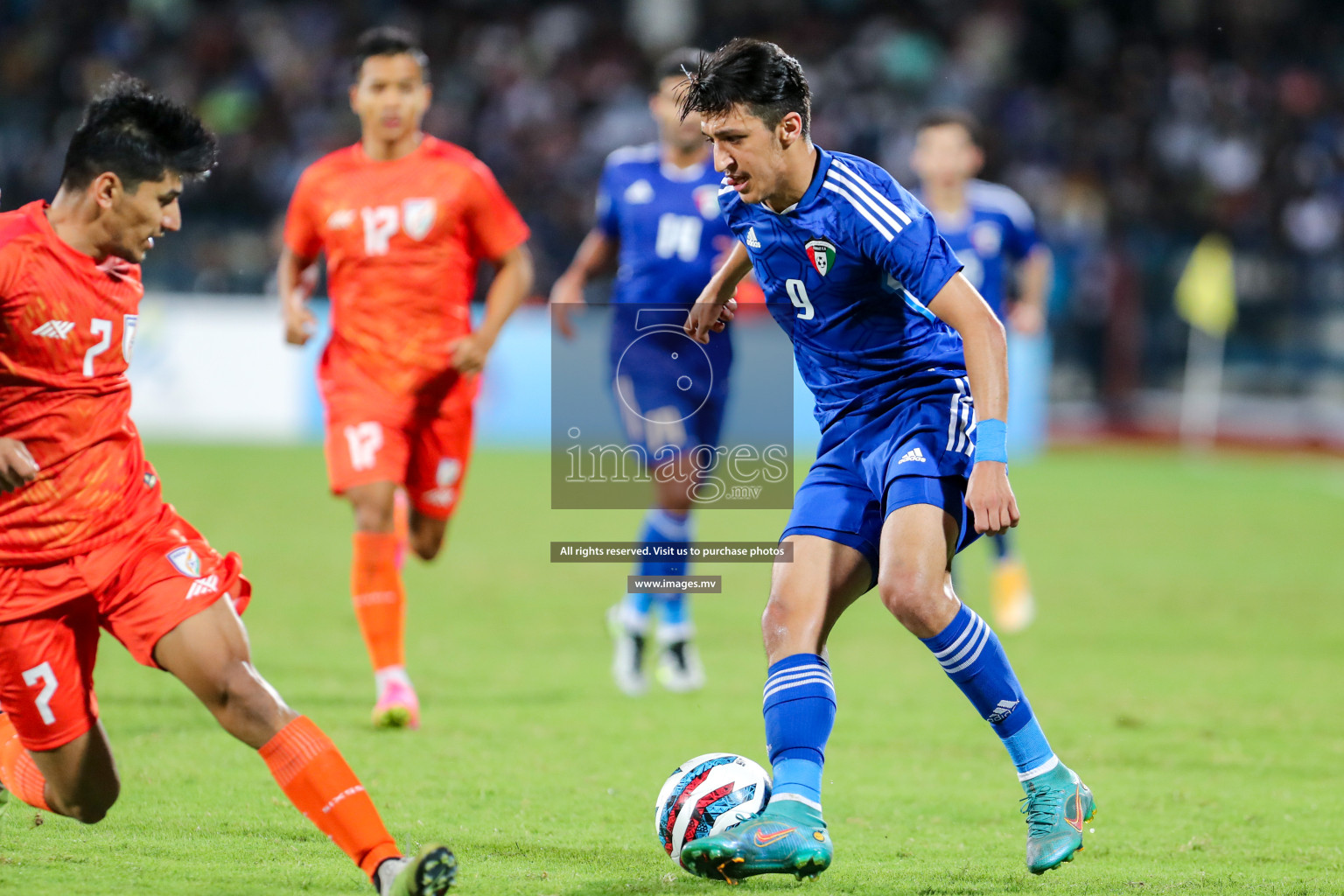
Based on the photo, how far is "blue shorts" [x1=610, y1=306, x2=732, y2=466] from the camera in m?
7.25

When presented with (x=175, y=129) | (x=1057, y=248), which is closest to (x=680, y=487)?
(x=175, y=129)

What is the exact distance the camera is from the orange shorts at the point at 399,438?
6.00 meters

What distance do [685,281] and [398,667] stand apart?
2.39 meters

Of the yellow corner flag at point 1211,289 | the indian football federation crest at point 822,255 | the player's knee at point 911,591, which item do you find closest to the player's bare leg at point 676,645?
the player's knee at point 911,591

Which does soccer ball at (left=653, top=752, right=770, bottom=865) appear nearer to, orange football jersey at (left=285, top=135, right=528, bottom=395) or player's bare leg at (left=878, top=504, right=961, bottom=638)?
player's bare leg at (left=878, top=504, right=961, bottom=638)

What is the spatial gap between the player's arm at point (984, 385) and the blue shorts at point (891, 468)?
216 mm

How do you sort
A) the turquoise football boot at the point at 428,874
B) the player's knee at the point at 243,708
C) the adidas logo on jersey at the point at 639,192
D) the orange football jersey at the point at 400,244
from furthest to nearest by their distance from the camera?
the adidas logo on jersey at the point at 639,192 < the orange football jersey at the point at 400,244 < the player's knee at the point at 243,708 < the turquoise football boot at the point at 428,874

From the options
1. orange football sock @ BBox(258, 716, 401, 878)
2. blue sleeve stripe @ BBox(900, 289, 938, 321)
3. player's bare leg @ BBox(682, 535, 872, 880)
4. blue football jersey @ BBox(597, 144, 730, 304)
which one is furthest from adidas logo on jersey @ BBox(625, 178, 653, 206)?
orange football sock @ BBox(258, 716, 401, 878)

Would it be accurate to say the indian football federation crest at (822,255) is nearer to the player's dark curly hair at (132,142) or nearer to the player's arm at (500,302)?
the player's dark curly hair at (132,142)

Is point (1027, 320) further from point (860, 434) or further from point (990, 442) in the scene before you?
point (990, 442)

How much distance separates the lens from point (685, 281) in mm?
7270

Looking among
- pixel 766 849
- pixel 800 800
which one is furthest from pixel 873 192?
pixel 766 849

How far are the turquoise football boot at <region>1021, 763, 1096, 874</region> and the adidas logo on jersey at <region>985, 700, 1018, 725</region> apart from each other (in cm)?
18

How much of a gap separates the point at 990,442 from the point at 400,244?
3.18 meters
